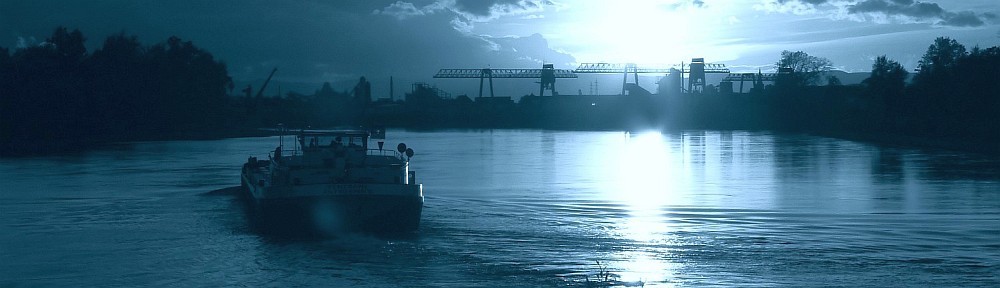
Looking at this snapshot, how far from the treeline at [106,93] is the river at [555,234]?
5358 cm

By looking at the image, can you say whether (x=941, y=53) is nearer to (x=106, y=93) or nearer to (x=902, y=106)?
(x=902, y=106)

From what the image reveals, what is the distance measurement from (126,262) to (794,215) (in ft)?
70.3

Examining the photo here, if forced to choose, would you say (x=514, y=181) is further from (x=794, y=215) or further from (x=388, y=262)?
(x=388, y=262)

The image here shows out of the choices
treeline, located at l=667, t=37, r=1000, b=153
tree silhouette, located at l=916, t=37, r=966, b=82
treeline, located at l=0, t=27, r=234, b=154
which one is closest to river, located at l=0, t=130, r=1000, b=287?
treeline, located at l=667, t=37, r=1000, b=153

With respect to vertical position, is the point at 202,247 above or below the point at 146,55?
below

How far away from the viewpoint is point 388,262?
87.8 ft

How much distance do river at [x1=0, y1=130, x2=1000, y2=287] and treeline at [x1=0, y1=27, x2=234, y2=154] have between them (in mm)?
53582

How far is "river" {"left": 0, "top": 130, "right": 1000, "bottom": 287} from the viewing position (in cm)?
2483

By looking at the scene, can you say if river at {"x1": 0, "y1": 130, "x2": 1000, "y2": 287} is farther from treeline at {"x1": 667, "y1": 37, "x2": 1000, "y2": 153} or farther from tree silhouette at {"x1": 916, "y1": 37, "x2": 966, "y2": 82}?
tree silhouette at {"x1": 916, "y1": 37, "x2": 966, "y2": 82}

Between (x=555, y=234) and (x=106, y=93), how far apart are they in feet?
346

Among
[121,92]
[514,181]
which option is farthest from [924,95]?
[121,92]

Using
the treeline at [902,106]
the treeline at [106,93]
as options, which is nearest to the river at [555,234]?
the treeline at [902,106]

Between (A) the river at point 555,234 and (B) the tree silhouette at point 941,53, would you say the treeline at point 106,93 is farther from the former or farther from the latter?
(B) the tree silhouette at point 941,53

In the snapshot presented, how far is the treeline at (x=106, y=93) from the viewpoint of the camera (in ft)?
357
